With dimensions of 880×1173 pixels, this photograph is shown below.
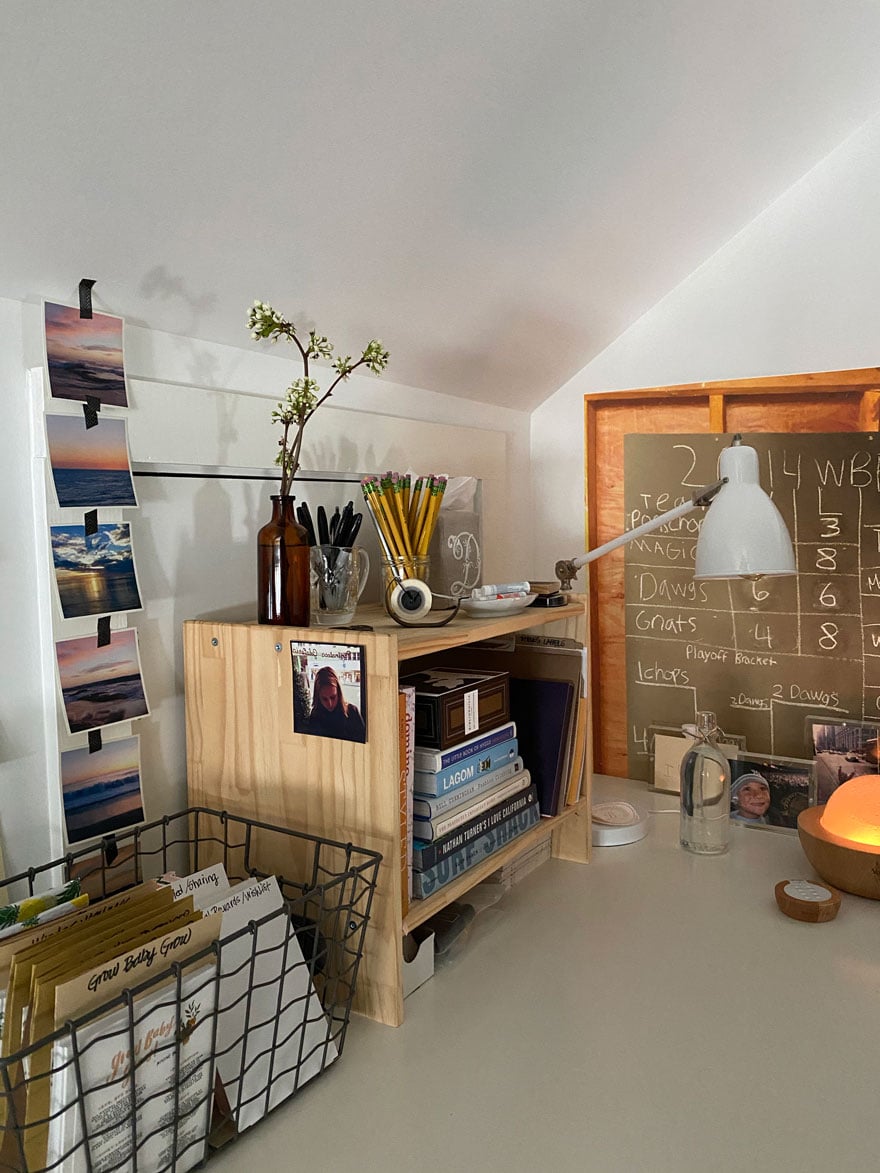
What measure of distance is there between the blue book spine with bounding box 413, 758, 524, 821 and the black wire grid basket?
12 centimetres

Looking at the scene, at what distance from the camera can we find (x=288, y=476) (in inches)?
44.2

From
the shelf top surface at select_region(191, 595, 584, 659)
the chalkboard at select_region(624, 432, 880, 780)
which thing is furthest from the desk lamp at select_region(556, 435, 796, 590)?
the chalkboard at select_region(624, 432, 880, 780)

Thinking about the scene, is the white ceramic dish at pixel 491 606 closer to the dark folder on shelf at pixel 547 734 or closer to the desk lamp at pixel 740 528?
the dark folder on shelf at pixel 547 734

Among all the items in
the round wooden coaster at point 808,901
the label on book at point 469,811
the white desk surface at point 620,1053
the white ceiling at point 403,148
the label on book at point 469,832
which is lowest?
the white desk surface at point 620,1053

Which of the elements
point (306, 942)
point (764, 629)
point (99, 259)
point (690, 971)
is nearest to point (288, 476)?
point (99, 259)

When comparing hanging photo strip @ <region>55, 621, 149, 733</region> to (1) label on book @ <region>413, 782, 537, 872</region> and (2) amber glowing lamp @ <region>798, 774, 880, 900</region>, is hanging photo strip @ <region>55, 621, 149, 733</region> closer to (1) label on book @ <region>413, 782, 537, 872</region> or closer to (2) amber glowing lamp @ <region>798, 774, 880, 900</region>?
(1) label on book @ <region>413, 782, 537, 872</region>

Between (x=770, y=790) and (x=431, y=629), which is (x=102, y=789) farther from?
(x=770, y=790)

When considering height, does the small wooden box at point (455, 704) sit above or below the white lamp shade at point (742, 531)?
below

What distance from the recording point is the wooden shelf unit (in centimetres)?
94

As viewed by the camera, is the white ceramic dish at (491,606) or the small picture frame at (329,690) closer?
the small picture frame at (329,690)

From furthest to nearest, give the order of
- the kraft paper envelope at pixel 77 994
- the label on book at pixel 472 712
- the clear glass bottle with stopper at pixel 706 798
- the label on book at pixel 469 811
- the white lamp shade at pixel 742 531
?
1. the clear glass bottle with stopper at pixel 706 798
2. the white lamp shade at pixel 742 531
3. the label on book at pixel 472 712
4. the label on book at pixel 469 811
5. the kraft paper envelope at pixel 77 994

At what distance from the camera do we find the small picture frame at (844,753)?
4.99 ft

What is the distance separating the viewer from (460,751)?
1133 millimetres

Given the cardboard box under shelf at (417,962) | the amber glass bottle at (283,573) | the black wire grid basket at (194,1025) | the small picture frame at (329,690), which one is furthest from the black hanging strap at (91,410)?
the cardboard box under shelf at (417,962)
